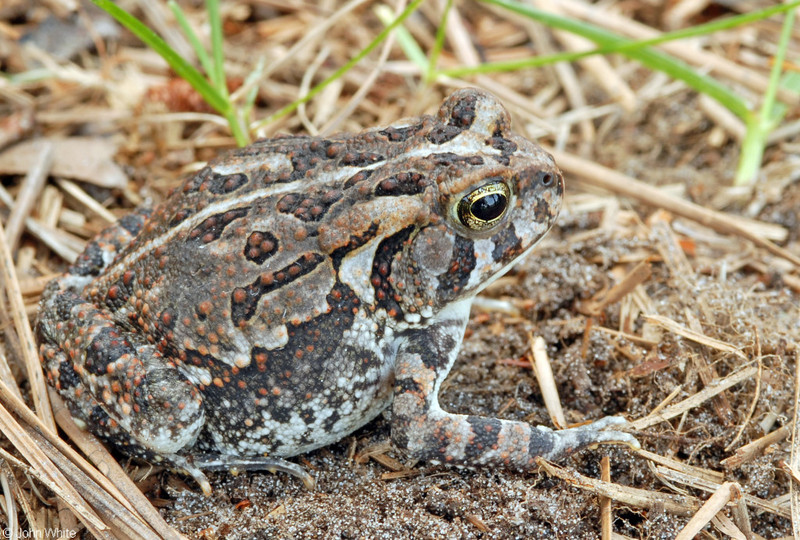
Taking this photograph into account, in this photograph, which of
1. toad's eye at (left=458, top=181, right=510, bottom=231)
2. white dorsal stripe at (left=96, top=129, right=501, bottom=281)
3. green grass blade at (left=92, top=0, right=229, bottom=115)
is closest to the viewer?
toad's eye at (left=458, top=181, right=510, bottom=231)

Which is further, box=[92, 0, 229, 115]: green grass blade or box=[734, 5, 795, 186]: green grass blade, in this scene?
box=[734, 5, 795, 186]: green grass blade

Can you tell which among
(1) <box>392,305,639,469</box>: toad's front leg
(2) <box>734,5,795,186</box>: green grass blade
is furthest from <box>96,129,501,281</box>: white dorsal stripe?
(2) <box>734,5,795,186</box>: green grass blade

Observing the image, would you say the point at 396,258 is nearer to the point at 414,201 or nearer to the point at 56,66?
the point at 414,201

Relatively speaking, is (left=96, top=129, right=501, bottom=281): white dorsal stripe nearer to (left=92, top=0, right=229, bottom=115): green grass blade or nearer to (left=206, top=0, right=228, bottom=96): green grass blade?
(left=92, top=0, right=229, bottom=115): green grass blade

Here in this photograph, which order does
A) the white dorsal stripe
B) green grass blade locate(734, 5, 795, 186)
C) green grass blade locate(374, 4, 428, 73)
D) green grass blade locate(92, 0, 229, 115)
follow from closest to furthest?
the white dorsal stripe, green grass blade locate(92, 0, 229, 115), green grass blade locate(734, 5, 795, 186), green grass blade locate(374, 4, 428, 73)

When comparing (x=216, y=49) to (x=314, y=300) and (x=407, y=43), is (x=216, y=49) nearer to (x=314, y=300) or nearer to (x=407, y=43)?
(x=407, y=43)

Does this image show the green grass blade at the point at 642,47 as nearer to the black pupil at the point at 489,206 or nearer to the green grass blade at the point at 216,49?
the green grass blade at the point at 216,49

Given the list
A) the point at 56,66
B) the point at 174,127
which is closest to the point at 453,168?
the point at 174,127
